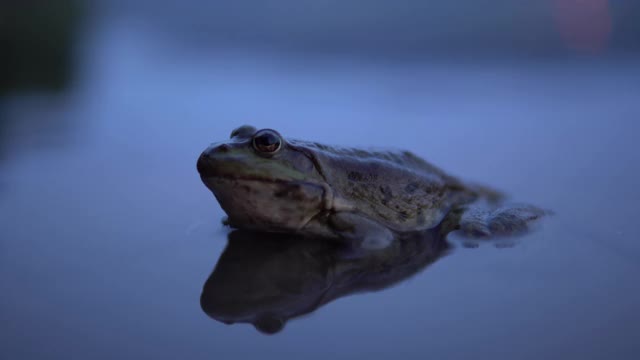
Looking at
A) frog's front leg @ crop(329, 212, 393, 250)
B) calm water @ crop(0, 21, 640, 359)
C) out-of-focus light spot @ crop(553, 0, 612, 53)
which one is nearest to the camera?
calm water @ crop(0, 21, 640, 359)

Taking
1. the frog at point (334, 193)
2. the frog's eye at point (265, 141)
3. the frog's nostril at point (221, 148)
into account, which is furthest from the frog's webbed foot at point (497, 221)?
the frog's nostril at point (221, 148)

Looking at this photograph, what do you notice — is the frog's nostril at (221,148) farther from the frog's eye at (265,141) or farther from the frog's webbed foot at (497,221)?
the frog's webbed foot at (497,221)

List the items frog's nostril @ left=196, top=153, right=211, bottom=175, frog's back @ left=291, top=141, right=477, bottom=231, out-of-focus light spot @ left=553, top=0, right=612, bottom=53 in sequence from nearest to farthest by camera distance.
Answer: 1. frog's nostril @ left=196, top=153, right=211, bottom=175
2. frog's back @ left=291, top=141, right=477, bottom=231
3. out-of-focus light spot @ left=553, top=0, right=612, bottom=53

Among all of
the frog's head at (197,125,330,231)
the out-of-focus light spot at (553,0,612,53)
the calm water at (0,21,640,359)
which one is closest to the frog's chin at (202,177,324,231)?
the frog's head at (197,125,330,231)

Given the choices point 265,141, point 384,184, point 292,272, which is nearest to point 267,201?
point 265,141

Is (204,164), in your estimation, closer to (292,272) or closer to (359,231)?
(292,272)

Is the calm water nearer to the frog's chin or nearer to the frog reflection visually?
the frog reflection

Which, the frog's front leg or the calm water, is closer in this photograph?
the calm water
